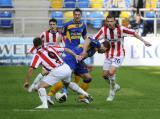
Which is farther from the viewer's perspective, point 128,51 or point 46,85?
point 128,51

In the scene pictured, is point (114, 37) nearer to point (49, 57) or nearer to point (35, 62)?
point (49, 57)

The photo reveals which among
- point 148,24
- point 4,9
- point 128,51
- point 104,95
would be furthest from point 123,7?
point 104,95

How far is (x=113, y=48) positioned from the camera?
17.3 metres

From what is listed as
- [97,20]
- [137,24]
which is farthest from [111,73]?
[97,20]

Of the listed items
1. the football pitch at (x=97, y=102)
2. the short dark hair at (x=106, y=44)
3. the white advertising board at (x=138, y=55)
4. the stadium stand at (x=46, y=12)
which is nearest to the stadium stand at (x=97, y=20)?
the stadium stand at (x=46, y=12)

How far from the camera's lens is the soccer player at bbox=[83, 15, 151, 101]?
55.9ft

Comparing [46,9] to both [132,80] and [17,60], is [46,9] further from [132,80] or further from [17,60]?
[132,80]

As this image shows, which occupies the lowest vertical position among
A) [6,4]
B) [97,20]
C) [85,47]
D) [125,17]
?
[97,20]

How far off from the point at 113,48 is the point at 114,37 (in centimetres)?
30

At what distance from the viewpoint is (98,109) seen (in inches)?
570

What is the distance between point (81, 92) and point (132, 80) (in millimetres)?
8704

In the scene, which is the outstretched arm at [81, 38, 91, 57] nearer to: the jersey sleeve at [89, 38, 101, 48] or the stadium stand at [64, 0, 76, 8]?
the jersey sleeve at [89, 38, 101, 48]

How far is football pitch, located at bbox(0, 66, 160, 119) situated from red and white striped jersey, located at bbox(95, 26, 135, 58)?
1.20 meters

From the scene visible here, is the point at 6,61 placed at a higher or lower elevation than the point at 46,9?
lower
